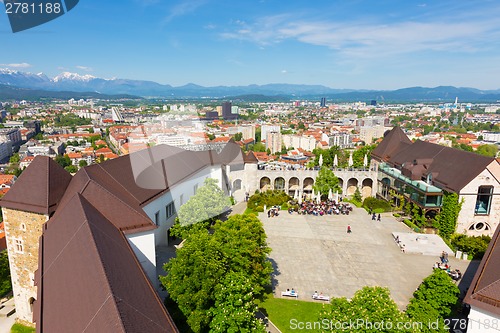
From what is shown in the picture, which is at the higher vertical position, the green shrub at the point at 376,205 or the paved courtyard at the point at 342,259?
the green shrub at the point at 376,205

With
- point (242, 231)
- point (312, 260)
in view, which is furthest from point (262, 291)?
point (312, 260)

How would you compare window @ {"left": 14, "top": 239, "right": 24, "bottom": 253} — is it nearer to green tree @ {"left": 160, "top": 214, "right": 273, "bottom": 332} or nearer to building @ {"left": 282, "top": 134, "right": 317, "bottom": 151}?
green tree @ {"left": 160, "top": 214, "right": 273, "bottom": 332}

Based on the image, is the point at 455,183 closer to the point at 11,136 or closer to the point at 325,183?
the point at 325,183

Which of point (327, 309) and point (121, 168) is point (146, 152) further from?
point (327, 309)

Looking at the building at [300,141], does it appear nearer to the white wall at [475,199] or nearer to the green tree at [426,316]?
the white wall at [475,199]

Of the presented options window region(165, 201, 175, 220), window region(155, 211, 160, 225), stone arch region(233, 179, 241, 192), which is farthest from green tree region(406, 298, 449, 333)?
stone arch region(233, 179, 241, 192)

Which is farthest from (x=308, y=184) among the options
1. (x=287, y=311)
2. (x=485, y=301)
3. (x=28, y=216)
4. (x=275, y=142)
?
(x=275, y=142)

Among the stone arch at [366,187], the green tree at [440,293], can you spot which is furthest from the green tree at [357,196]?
the green tree at [440,293]
